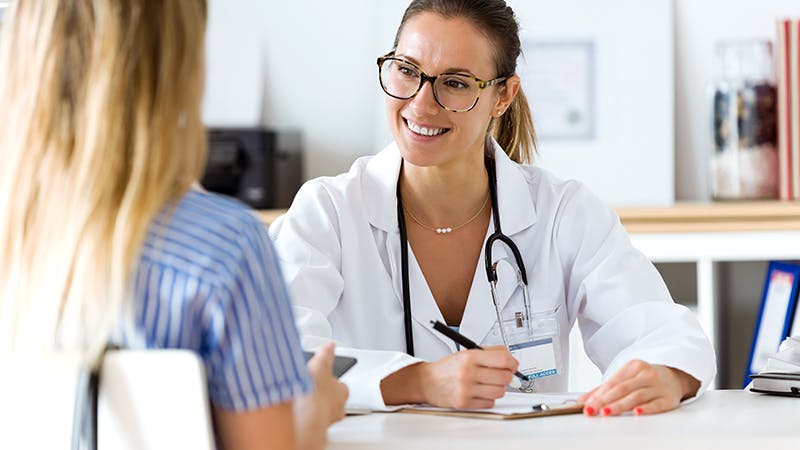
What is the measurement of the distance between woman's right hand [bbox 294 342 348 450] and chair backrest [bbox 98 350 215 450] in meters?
0.18

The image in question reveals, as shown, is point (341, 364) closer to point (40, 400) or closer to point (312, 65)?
point (40, 400)

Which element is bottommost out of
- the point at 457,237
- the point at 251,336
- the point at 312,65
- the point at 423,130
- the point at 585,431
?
the point at 585,431

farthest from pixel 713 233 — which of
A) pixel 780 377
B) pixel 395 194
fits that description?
pixel 780 377

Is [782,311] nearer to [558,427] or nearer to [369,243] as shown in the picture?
[369,243]

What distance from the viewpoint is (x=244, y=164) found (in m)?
3.25

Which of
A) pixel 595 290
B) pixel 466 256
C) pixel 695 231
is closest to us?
pixel 595 290

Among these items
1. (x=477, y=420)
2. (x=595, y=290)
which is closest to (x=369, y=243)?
(x=595, y=290)

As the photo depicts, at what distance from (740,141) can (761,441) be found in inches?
80.1

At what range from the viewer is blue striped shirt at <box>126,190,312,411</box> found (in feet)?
3.22

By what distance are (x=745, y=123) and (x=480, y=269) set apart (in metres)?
1.52

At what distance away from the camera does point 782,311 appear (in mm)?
3061

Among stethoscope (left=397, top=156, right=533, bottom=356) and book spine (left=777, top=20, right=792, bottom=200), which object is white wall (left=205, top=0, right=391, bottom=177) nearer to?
book spine (left=777, top=20, right=792, bottom=200)

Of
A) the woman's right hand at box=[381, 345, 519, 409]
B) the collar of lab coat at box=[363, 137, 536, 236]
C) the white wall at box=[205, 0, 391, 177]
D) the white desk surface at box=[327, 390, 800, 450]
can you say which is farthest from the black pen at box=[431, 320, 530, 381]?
the white wall at box=[205, 0, 391, 177]

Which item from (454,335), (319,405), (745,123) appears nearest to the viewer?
(319,405)
